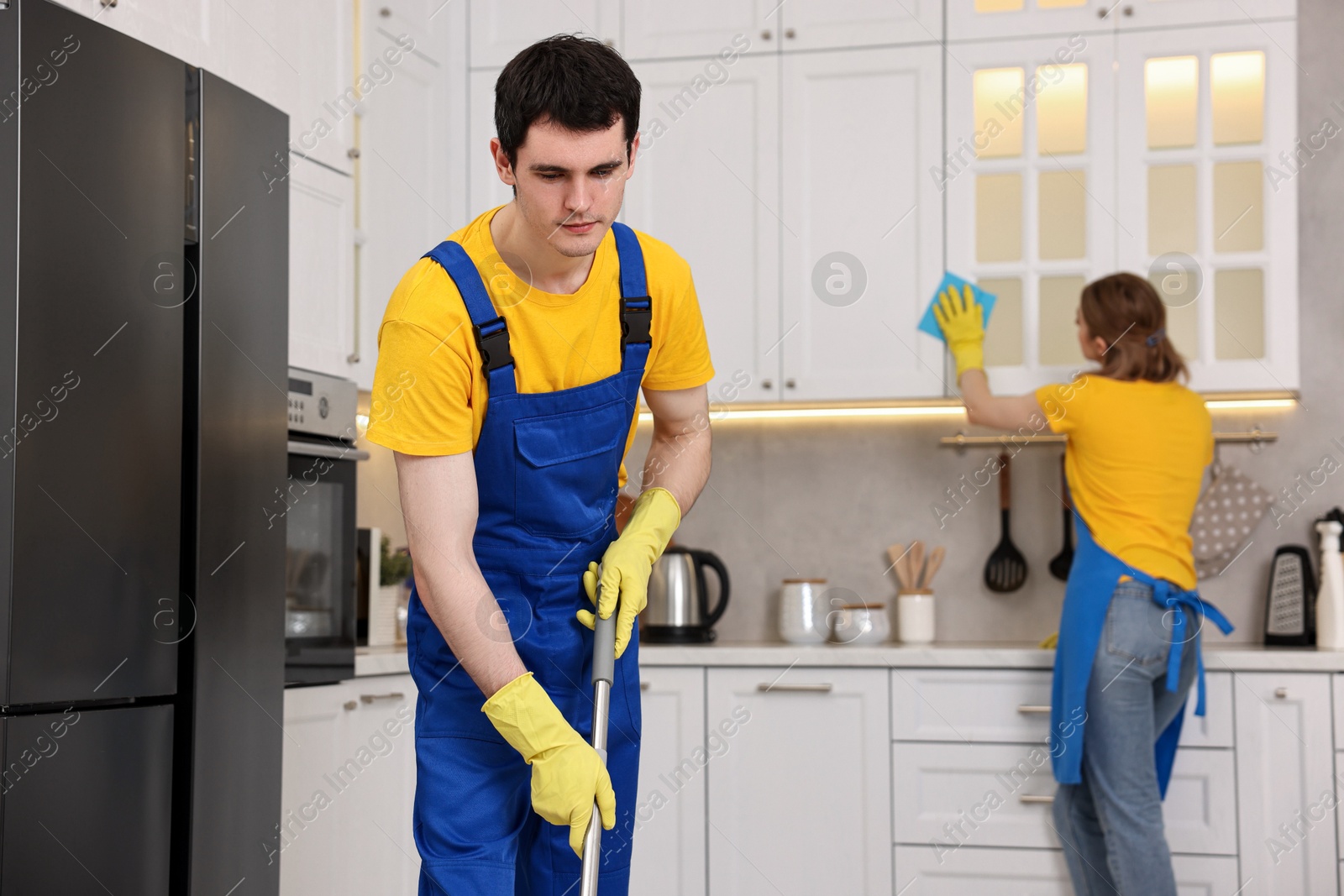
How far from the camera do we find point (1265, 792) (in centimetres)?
283

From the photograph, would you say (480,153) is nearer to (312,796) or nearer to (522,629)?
(312,796)

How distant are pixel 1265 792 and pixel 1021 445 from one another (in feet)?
3.58

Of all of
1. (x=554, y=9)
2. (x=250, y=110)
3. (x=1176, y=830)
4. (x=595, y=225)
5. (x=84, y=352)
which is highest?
(x=554, y=9)

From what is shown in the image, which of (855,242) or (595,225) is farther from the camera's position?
(855,242)

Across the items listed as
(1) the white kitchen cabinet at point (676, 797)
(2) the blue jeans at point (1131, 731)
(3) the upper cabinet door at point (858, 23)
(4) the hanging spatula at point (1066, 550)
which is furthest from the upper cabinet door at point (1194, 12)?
(1) the white kitchen cabinet at point (676, 797)

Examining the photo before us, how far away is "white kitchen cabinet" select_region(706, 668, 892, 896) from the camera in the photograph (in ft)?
9.74

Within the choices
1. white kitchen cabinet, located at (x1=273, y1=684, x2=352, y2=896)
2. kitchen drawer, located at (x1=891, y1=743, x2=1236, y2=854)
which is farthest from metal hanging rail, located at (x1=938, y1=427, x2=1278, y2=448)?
white kitchen cabinet, located at (x1=273, y1=684, x2=352, y2=896)

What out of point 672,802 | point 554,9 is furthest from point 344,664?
point 554,9

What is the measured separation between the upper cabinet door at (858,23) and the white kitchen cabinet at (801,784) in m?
1.65

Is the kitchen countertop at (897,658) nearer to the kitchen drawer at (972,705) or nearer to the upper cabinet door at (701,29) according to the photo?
the kitchen drawer at (972,705)

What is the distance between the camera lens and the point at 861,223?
327 centimetres

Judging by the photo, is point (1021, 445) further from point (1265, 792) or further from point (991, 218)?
point (1265, 792)

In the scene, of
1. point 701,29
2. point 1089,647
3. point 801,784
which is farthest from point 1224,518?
point 701,29

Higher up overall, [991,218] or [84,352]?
[991,218]
